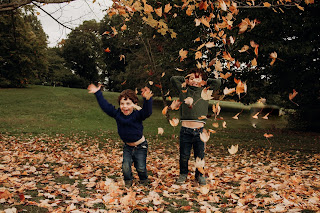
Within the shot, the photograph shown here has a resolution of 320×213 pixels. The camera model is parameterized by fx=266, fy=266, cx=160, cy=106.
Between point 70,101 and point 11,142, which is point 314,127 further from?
point 70,101

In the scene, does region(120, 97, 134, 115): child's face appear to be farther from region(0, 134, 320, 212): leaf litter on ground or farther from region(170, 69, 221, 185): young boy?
region(0, 134, 320, 212): leaf litter on ground

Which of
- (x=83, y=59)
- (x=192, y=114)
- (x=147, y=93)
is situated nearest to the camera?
(x=147, y=93)

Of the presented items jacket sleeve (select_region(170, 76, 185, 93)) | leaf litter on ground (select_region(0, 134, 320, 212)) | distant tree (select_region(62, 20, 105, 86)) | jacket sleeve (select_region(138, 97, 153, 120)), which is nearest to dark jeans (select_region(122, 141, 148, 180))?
leaf litter on ground (select_region(0, 134, 320, 212))

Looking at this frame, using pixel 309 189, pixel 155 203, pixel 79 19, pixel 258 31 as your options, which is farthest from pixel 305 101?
pixel 155 203

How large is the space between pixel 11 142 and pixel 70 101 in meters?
18.7

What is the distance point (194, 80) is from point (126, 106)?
124 centimetres

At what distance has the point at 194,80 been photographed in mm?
4477

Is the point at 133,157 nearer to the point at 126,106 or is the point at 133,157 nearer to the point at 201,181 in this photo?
the point at 126,106

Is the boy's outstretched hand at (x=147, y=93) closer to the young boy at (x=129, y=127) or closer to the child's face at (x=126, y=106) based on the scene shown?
the young boy at (x=129, y=127)

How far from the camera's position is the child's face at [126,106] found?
4.14 metres

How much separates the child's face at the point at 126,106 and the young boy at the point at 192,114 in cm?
84

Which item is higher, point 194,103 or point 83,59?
point 83,59

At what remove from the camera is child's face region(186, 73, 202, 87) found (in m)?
4.45

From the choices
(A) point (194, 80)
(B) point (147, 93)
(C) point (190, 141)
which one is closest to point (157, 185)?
(C) point (190, 141)
